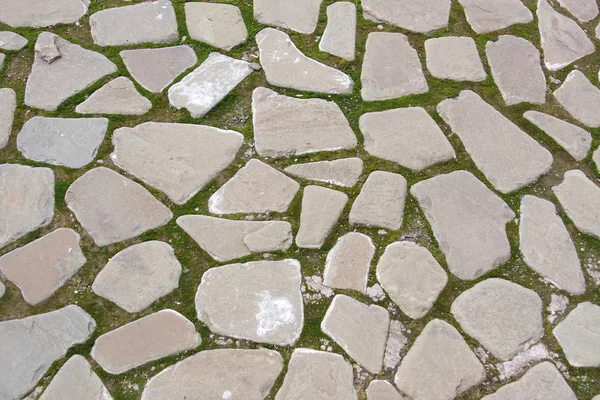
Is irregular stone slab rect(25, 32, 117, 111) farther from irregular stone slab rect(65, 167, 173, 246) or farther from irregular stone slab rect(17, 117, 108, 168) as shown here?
irregular stone slab rect(65, 167, 173, 246)

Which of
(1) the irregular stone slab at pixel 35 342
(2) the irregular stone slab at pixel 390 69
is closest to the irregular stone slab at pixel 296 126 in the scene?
(2) the irregular stone slab at pixel 390 69

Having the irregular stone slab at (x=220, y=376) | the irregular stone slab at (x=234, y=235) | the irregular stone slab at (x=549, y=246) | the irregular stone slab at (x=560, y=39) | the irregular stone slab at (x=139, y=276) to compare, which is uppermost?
the irregular stone slab at (x=560, y=39)

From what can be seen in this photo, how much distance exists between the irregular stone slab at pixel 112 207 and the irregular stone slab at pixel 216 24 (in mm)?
906

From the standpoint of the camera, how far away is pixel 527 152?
2.41 meters

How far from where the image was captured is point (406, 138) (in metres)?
2.43

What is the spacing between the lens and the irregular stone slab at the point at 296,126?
2395mm

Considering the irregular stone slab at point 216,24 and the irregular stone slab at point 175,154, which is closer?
the irregular stone slab at point 175,154

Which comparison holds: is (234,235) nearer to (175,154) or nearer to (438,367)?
(175,154)

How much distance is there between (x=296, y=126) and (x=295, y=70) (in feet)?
1.19

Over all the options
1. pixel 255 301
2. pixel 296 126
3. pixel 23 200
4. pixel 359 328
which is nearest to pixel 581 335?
pixel 359 328

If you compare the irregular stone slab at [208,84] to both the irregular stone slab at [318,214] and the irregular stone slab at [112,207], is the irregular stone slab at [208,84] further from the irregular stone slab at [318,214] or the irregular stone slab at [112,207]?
the irregular stone slab at [318,214]

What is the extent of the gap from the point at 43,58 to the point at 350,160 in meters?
1.54

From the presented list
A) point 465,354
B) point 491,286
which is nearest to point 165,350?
point 465,354

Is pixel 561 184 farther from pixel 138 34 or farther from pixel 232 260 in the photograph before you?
pixel 138 34
